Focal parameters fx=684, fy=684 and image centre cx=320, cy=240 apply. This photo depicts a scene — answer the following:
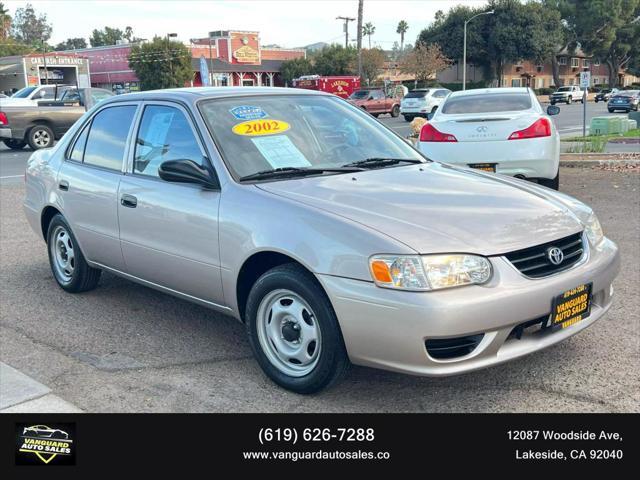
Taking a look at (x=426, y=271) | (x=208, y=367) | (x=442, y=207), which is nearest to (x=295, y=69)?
(x=208, y=367)

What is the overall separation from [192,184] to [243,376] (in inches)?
46.8

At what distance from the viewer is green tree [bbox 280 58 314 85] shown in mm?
66875

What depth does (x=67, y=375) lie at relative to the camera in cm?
404

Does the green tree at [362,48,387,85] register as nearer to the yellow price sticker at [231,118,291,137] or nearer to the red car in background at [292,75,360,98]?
the red car in background at [292,75,360,98]

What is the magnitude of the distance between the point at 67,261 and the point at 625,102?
134 feet

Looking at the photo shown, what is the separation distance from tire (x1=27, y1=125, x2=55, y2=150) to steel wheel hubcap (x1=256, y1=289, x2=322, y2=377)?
680 inches

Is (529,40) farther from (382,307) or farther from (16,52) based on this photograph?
(382,307)

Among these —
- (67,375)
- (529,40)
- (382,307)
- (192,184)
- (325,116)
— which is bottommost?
(67,375)

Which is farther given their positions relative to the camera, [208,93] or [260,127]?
[208,93]

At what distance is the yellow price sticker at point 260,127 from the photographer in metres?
4.24

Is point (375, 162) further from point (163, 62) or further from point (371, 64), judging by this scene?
point (371, 64)

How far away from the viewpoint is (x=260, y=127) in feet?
14.1

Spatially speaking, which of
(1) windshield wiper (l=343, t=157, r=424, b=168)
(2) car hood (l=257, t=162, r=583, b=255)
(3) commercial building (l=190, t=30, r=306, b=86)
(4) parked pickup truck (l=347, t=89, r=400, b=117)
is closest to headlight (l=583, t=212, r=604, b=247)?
(2) car hood (l=257, t=162, r=583, b=255)
